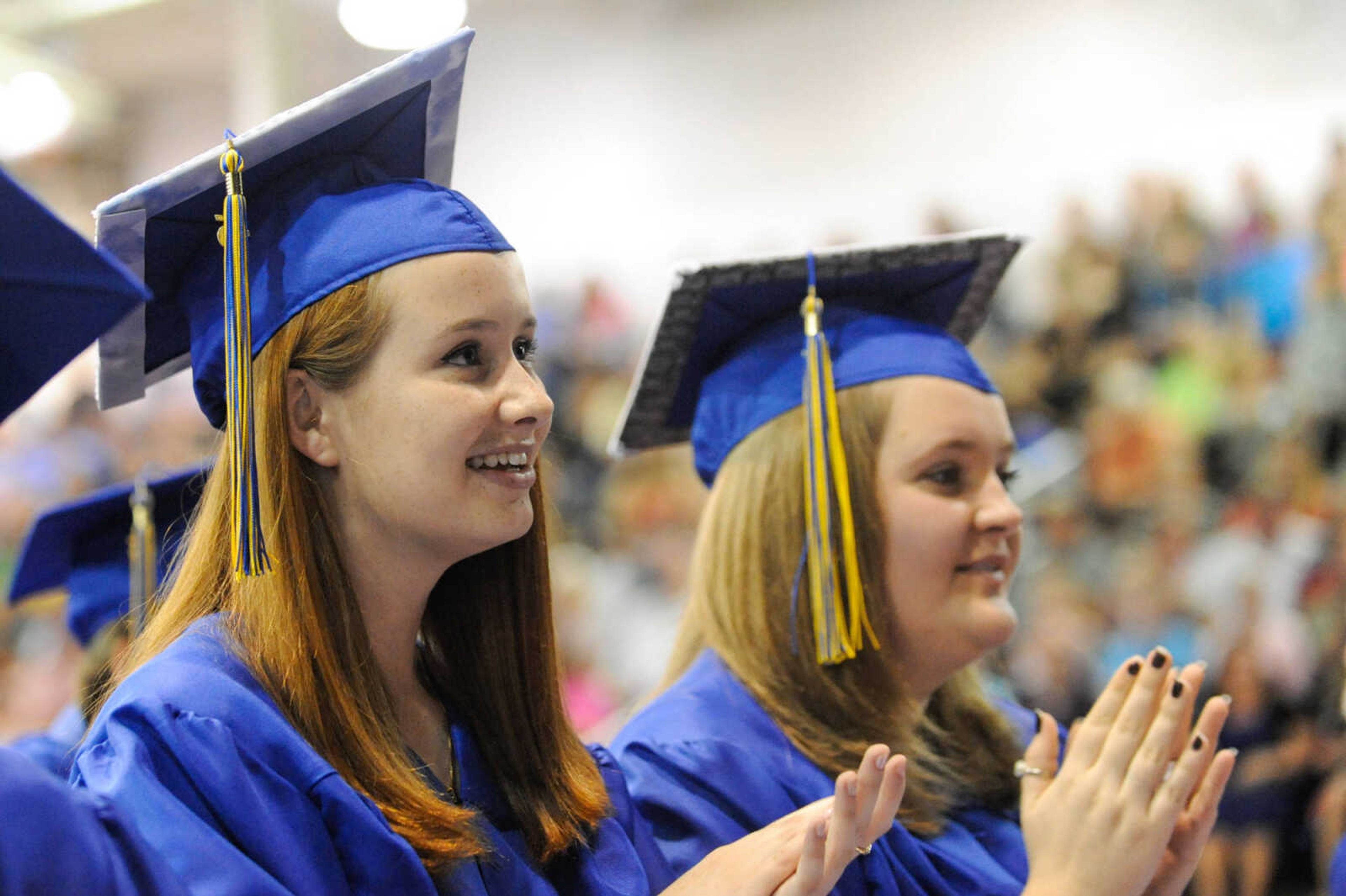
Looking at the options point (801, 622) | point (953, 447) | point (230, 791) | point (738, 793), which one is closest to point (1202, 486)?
point (953, 447)

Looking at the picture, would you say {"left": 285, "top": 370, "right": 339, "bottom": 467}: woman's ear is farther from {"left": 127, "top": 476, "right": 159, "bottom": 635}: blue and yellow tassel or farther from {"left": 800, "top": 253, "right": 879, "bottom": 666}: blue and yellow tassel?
{"left": 127, "top": 476, "right": 159, "bottom": 635}: blue and yellow tassel

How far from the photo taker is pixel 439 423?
1.32 metres

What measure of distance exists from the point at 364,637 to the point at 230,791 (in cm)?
27

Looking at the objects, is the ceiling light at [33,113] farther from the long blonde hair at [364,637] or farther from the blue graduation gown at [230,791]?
the blue graduation gown at [230,791]

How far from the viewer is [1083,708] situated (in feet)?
12.6

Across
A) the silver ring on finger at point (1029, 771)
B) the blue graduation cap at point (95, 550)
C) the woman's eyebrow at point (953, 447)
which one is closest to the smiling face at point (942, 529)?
the woman's eyebrow at point (953, 447)

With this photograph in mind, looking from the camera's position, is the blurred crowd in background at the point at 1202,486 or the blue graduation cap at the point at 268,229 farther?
the blurred crowd in background at the point at 1202,486

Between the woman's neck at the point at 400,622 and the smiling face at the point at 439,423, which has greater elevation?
the smiling face at the point at 439,423

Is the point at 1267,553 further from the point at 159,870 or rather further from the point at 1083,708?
the point at 159,870

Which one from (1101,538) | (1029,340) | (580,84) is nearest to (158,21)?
(580,84)

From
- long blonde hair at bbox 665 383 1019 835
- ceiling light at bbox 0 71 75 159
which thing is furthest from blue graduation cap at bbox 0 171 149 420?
ceiling light at bbox 0 71 75 159

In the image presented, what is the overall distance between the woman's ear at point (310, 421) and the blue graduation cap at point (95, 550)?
1017 mm

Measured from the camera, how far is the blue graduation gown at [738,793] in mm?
1664

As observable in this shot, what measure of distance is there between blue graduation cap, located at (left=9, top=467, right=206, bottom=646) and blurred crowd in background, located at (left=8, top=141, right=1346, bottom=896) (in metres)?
1.08
